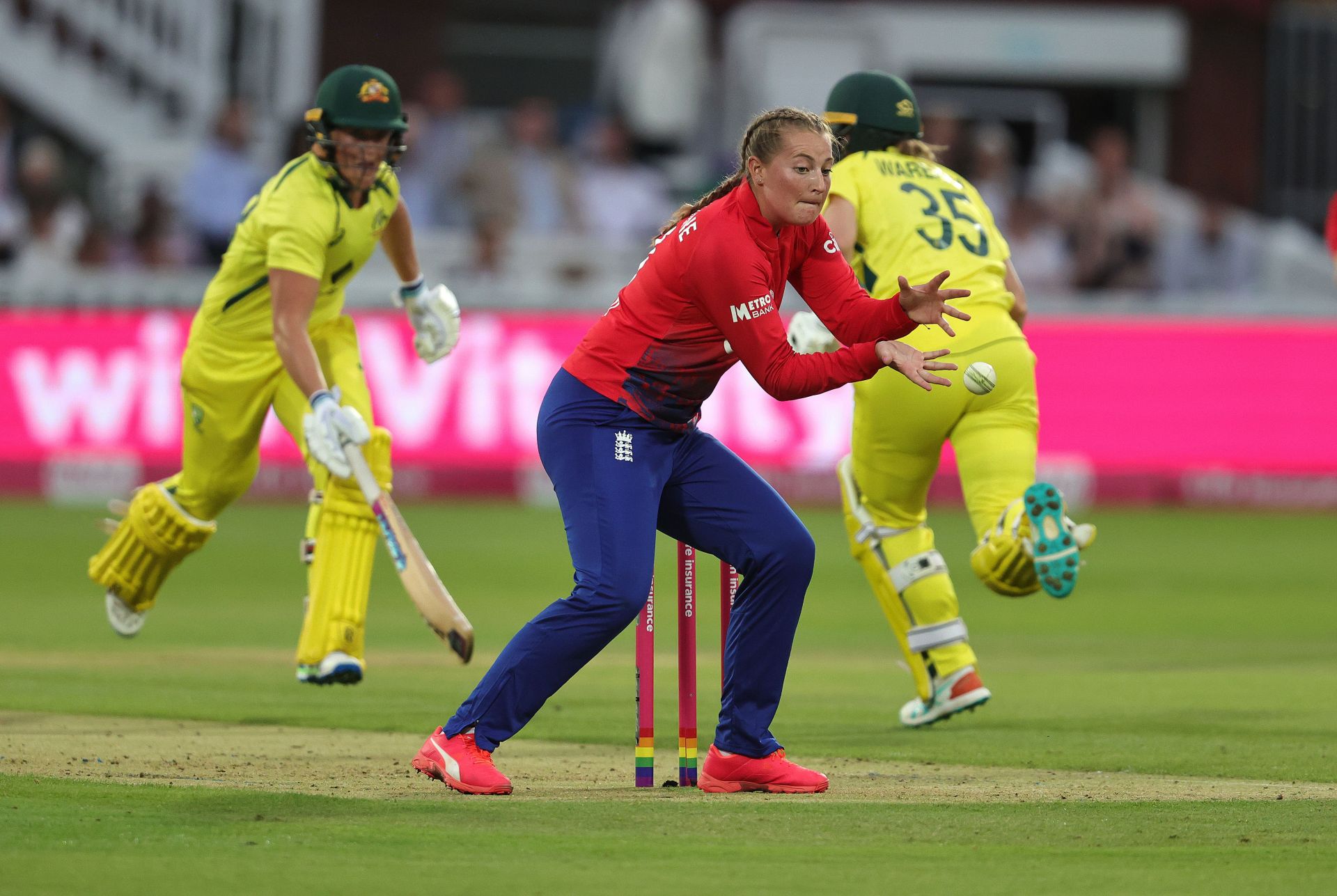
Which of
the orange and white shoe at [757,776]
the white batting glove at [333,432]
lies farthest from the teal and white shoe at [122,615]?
the orange and white shoe at [757,776]

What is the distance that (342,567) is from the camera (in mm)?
7930

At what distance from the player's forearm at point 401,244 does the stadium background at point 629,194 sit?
7378mm

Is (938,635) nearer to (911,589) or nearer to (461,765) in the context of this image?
(911,589)

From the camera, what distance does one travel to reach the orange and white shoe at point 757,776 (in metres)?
6.30

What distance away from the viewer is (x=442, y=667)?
9.66 meters

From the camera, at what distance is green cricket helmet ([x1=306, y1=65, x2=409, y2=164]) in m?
Result: 7.98

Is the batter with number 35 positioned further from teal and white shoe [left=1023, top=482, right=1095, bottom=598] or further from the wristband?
teal and white shoe [left=1023, top=482, right=1095, bottom=598]

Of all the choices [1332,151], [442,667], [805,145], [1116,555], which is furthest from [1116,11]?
[805,145]

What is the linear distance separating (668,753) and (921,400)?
5.19 feet

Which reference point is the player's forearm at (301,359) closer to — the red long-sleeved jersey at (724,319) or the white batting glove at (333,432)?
the white batting glove at (333,432)

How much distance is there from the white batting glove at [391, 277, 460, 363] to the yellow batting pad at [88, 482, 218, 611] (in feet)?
3.87

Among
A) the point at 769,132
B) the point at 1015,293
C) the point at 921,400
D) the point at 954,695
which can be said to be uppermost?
the point at 769,132

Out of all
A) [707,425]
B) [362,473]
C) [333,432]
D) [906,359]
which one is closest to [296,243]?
[333,432]

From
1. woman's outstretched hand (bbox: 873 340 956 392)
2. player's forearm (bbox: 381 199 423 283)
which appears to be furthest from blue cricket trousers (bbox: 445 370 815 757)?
player's forearm (bbox: 381 199 423 283)
